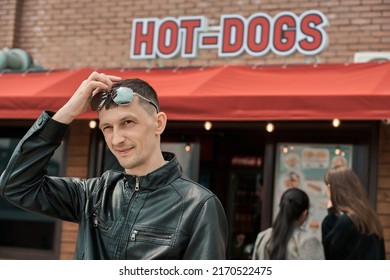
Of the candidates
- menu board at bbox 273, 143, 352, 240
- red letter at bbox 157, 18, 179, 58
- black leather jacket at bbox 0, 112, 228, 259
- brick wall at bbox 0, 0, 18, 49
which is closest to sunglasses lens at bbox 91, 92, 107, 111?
black leather jacket at bbox 0, 112, 228, 259

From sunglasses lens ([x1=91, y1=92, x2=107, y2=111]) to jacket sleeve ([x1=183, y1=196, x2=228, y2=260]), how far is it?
52 centimetres

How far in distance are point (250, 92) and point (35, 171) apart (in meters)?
4.23

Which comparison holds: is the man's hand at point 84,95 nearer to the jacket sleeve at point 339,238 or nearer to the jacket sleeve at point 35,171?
the jacket sleeve at point 35,171

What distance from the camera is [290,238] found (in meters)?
5.34

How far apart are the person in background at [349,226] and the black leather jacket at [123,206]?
9.50 ft

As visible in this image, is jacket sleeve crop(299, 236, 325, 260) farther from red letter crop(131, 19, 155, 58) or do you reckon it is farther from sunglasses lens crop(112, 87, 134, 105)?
red letter crop(131, 19, 155, 58)

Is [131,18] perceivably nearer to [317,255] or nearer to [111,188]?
[317,255]

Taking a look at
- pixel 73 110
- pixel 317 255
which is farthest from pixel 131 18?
pixel 73 110

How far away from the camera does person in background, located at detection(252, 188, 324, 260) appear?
5211mm

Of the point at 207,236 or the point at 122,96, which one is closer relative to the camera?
the point at 207,236

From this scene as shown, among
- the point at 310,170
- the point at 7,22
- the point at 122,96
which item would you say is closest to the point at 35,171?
the point at 122,96

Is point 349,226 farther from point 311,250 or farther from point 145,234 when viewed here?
point 145,234

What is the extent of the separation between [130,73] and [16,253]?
9.55 ft

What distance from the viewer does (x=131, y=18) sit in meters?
9.30
